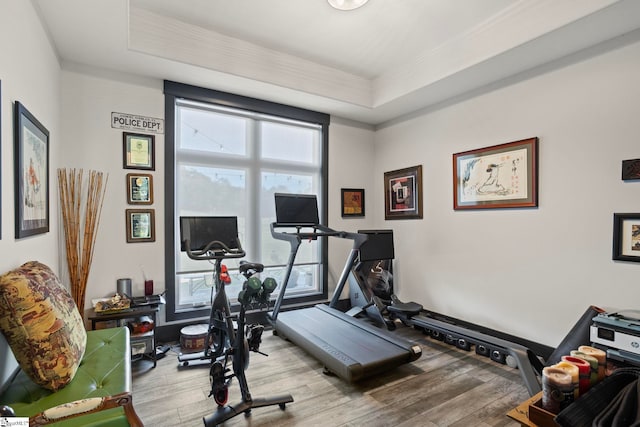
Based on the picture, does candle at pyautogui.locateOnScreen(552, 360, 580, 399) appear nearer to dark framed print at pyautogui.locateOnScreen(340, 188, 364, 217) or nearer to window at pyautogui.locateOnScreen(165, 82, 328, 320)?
window at pyautogui.locateOnScreen(165, 82, 328, 320)

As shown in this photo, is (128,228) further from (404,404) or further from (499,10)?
(499,10)

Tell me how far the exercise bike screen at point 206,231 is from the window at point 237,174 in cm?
82

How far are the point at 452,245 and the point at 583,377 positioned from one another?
280 centimetres

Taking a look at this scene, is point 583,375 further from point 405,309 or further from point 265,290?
point 405,309

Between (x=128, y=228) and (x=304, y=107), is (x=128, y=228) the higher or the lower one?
the lower one

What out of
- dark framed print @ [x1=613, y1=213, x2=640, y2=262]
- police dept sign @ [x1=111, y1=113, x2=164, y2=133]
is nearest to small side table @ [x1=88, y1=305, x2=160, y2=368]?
police dept sign @ [x1=111, y1=113, x2=164, y2=133]

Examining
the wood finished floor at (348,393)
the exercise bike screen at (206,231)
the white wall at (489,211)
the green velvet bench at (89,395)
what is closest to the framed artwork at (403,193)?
the white wall at (489,211)

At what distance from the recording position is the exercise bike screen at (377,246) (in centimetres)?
434

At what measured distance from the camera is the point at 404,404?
8.15 ft

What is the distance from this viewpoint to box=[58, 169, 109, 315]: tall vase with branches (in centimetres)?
310

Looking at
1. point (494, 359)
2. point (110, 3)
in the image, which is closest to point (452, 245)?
point (494, 359)

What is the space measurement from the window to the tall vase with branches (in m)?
0.69

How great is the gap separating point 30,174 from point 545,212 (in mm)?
4474

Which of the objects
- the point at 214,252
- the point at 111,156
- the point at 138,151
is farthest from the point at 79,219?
the point at 214,252
